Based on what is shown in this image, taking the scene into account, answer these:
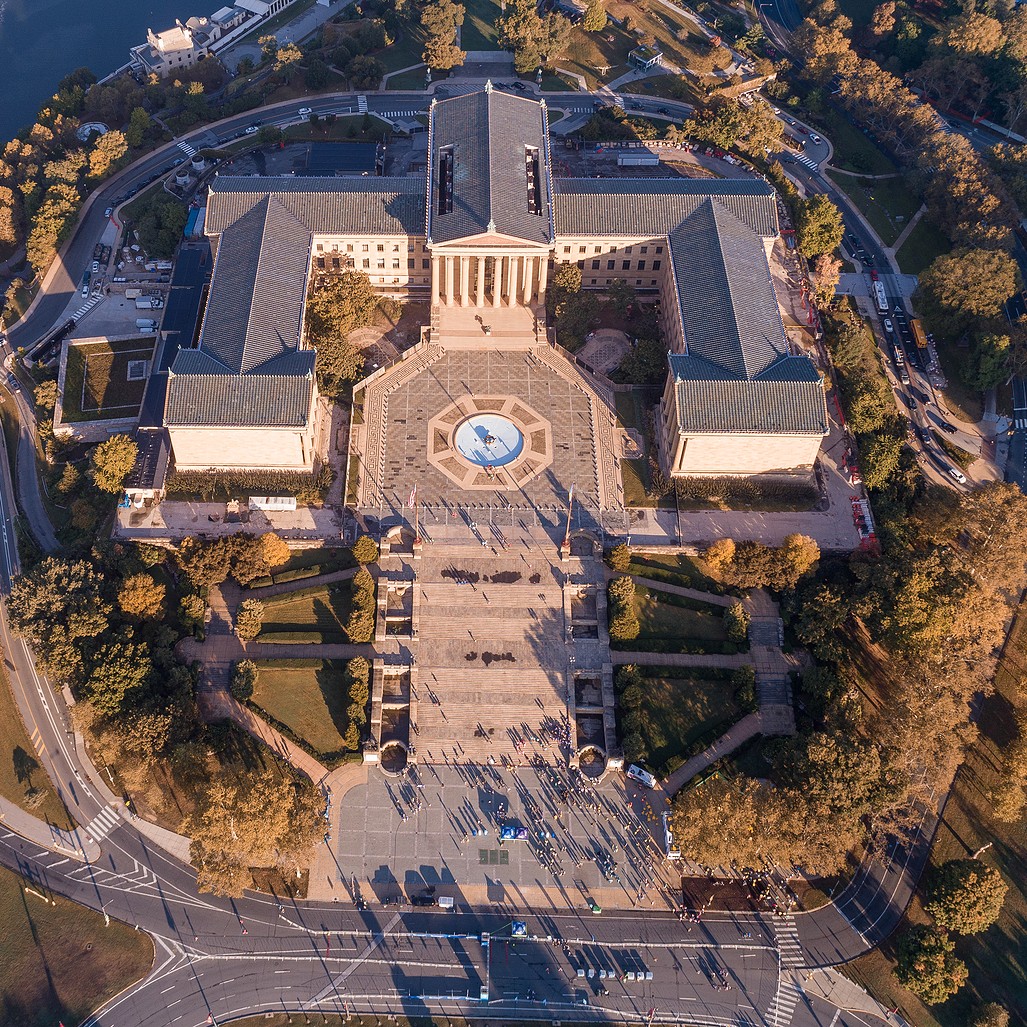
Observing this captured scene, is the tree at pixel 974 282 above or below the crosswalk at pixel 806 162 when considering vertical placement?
below

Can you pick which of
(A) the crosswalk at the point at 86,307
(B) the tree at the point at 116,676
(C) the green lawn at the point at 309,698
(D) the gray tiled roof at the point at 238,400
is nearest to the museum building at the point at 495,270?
(D) the gray tiled roof at the point at 238,400

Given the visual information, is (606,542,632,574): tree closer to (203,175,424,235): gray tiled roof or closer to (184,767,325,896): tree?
(184,767,325,896): tree

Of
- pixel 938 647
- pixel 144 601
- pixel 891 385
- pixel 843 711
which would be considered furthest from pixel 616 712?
pixel 891 385

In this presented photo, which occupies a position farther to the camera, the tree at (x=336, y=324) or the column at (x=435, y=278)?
the column at (x=435, y=278)

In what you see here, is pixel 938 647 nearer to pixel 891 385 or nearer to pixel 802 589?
pixel 802 589

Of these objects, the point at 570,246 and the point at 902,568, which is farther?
the point at 570,246

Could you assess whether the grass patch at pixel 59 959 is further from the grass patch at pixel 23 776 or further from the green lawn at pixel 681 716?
the green lawn at pixel 681 716

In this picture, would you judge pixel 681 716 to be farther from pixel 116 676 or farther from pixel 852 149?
pixel 852 149
